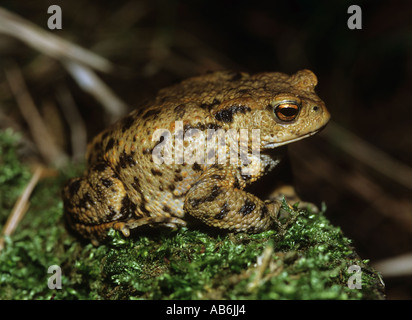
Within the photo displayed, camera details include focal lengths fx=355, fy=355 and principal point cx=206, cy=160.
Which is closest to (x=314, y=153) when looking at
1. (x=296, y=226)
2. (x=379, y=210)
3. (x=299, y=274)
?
(x=379, y=210)

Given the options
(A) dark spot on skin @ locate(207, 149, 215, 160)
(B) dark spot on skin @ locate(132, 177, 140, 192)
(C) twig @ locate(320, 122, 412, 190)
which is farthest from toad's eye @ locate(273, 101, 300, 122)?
(C) twig @ locate(320, 122, 412, 190)

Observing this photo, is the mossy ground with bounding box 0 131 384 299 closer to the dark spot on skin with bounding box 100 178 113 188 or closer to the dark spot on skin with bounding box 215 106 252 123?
the dark spot on skin with bounding box 100 178 113 188

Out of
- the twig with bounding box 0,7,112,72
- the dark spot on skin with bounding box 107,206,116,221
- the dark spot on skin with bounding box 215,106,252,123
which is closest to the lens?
the dark spot on skin with bounding box 215,106,252,123

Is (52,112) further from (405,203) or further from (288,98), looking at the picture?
(405,203)

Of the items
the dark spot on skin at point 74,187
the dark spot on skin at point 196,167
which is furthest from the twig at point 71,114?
the dark spot on skin at point 196,167

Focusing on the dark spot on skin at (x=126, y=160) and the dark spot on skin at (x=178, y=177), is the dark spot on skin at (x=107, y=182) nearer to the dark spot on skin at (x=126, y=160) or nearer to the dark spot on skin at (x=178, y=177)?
the dark spot on skin at (x=126, y=160)

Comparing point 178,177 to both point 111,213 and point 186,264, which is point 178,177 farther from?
point 186,264
